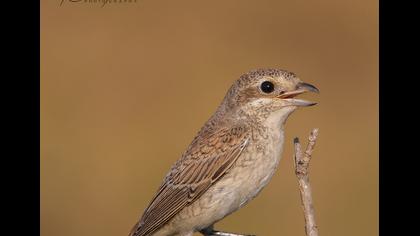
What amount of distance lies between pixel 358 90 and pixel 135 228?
6.29 m

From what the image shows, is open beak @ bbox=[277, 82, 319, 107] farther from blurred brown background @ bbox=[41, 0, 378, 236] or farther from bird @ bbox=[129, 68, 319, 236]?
blurred brown background @ bbox=[41, 0, 378, 236]

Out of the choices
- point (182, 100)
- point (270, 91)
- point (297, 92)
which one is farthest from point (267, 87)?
point (182, 100)

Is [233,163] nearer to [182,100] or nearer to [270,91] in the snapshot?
[270,91]

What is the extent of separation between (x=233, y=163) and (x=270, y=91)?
24.9 inches

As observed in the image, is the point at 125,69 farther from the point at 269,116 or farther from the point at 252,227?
the point at 269,116

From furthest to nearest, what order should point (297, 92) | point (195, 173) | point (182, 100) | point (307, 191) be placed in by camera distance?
point (182, 100), point (195, 173), point (297, 92), point (307, 191)

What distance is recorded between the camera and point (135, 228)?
20.8 feet

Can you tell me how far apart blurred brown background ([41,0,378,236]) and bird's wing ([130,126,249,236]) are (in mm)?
2807

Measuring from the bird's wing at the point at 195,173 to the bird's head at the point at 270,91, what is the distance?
22cm

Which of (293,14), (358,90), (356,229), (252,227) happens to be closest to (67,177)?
(252,227)

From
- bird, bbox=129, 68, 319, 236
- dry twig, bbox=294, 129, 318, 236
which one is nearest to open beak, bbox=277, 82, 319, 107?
bird, bbox=129, 68, 319, 236

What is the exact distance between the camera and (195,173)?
628 cm

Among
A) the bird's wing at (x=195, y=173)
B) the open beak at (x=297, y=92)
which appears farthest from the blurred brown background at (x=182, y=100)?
the open beak at (x=297, y=92)

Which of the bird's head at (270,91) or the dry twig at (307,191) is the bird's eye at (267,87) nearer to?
the bird's head at (270,91)
